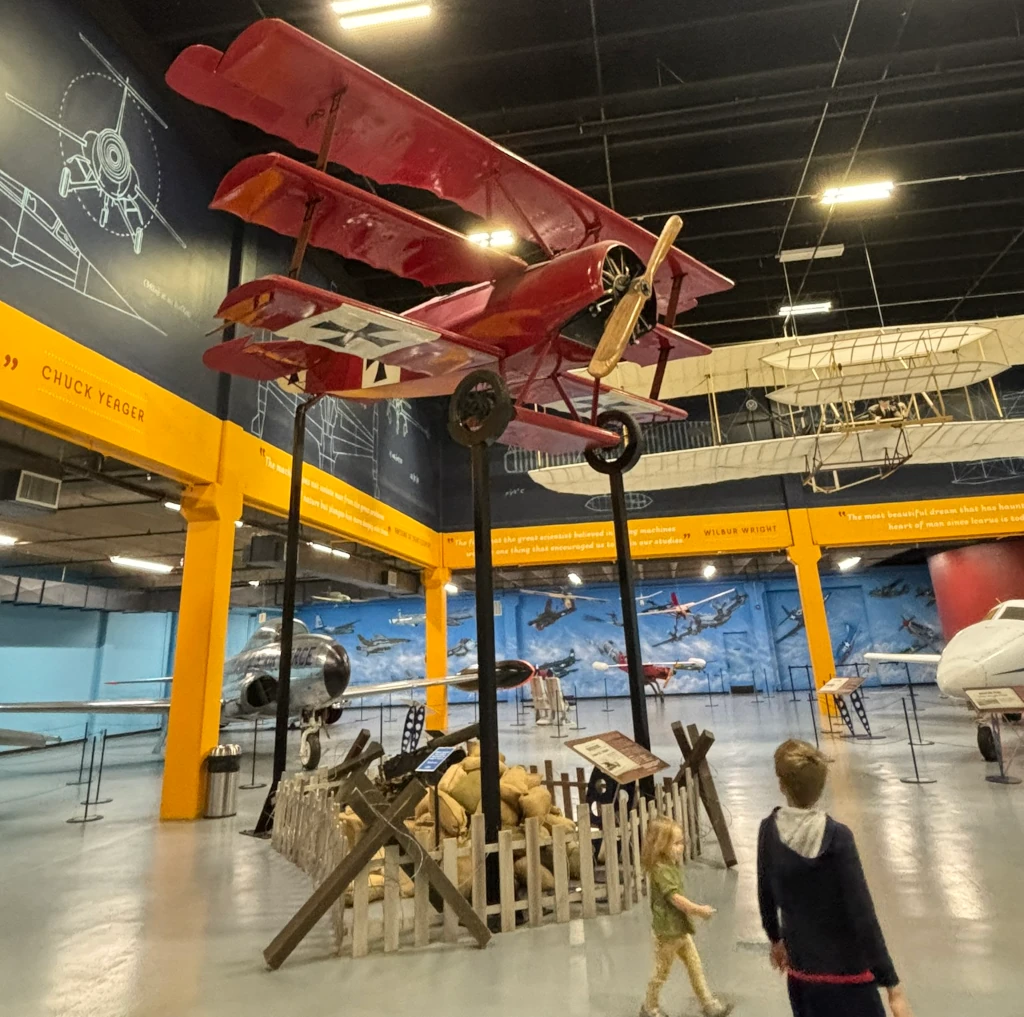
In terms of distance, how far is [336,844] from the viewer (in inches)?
154

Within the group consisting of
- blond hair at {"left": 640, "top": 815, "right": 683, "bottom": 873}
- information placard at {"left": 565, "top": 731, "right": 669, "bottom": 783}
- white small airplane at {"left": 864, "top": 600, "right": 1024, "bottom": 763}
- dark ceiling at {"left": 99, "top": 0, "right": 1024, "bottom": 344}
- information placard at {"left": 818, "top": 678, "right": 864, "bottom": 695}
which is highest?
dark ceiling at {"left": 99, "top": 0, "right": 1024, "bottom": 344}

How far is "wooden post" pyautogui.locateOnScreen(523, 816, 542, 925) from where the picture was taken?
11.4 ft

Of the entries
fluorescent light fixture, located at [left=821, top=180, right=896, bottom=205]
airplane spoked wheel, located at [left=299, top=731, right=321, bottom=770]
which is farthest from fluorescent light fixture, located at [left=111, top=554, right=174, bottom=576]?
fluorescent light fixture, located at [left=821, top=180, right=896, bottom=205]

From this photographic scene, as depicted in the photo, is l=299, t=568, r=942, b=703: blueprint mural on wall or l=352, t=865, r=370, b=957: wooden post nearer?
l=352, t=865, r=370, b=957: wooden post

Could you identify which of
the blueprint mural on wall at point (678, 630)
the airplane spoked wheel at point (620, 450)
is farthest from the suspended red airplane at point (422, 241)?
the blueprint mural on wall at point (678, 630)

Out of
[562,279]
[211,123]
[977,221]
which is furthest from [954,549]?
[211,123]

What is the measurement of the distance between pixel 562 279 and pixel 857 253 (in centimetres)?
1021

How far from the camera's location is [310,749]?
8.26 metres

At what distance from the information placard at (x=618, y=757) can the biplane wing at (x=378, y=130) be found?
347 cm

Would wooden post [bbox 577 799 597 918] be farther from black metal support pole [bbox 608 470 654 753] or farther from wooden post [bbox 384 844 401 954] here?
wooden post [bbox 384 844 401 954]

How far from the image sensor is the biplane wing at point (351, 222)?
3.66 meters

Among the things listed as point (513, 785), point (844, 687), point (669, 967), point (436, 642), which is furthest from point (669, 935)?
point (436, 642)

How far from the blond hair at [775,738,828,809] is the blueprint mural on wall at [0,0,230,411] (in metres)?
6.11

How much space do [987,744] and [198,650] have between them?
375 inches
